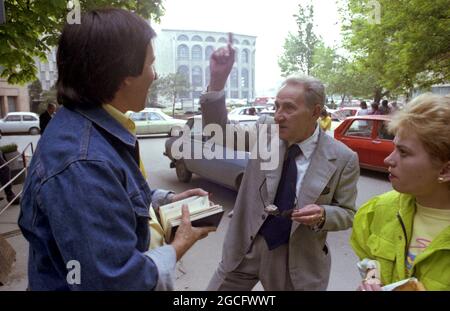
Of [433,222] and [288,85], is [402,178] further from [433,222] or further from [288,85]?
[288,85]

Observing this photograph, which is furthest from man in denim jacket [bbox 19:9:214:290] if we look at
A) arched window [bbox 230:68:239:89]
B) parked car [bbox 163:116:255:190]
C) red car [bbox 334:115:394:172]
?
arched window [bbox 230:68:239:89]

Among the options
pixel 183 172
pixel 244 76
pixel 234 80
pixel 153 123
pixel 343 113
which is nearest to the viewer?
pixel 183 172

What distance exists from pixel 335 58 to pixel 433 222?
1238 inches

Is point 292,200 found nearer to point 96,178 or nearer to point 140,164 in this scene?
point 140,164

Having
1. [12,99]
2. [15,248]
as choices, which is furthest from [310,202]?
[12,99]

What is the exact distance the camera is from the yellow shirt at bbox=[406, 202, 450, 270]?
1475 millimetres

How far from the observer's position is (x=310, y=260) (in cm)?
207

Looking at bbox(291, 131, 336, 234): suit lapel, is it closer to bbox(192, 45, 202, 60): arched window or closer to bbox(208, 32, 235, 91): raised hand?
bbox(208, 32, 235, 91): raised hand

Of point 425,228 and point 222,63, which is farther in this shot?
point 222,63

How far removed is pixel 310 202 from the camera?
6.60ft

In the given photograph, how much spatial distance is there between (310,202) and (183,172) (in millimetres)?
6397

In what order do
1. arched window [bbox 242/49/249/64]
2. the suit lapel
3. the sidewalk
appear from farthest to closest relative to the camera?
1. arched window [bbox 242/49/249/64]
2. the sidewalk
3. the suit lapel

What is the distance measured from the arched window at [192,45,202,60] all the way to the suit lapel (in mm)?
55599
